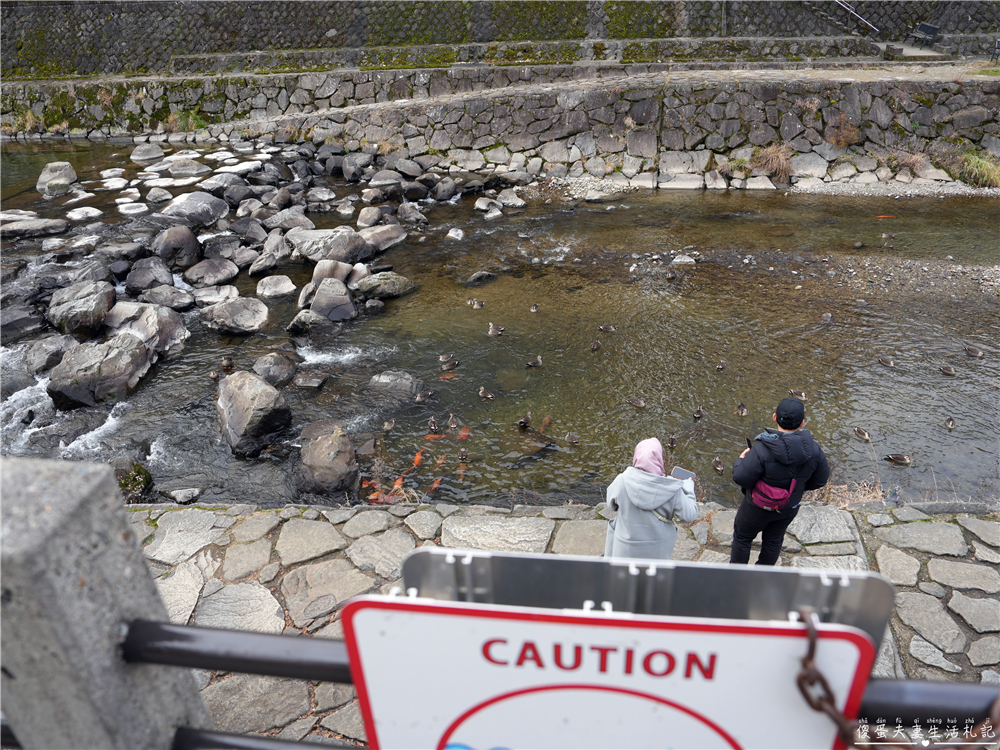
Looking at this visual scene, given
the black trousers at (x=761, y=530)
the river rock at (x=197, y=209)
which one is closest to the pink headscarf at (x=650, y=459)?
the black trousers at (x=761, y=530)

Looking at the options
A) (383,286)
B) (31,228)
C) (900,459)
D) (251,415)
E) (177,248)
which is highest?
(31,228)

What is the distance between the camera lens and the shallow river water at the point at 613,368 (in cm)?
656

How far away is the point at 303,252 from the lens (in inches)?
475

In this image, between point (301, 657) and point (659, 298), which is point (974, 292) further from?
point (301, 657)

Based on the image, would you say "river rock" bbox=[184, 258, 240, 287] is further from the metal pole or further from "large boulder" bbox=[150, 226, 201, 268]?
the metal pole

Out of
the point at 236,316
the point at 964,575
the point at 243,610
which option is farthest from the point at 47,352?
the point at 964,575

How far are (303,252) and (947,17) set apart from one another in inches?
870

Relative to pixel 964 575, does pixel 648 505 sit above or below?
above

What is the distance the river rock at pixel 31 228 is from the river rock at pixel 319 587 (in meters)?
12.5

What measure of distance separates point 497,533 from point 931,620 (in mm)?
2798

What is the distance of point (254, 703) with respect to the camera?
3.39m

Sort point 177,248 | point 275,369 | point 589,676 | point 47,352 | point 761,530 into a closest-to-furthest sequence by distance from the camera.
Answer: point 589,676 → point 761,530 → point 275,369 → point 47,352 → point 177,248

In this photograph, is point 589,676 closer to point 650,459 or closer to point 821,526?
point 650,459

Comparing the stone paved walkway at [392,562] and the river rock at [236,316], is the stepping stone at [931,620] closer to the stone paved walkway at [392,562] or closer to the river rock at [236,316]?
the stone paved walkway at [392,562]
